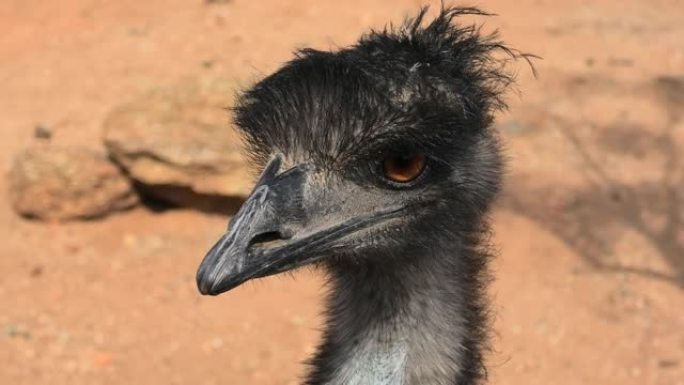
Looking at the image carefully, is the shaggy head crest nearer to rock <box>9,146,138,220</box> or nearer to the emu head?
the emu head

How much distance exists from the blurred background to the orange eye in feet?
4.61

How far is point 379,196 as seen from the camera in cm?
274

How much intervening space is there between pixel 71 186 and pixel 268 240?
4.06 m

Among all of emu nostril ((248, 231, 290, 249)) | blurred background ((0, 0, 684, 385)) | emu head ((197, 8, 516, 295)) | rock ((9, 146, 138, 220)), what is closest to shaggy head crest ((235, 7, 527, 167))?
emu head ((197, 8, 516, 295))

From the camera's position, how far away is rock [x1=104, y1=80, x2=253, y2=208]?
20.5 ft

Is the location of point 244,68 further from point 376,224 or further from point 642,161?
point 376,224

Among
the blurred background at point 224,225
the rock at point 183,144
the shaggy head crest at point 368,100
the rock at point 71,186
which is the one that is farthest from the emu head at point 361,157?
the rock at point 71,186

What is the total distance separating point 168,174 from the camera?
20.7 ft

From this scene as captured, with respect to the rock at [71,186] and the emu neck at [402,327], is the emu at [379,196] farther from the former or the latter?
the rock at [71,186]

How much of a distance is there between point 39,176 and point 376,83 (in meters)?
4.20

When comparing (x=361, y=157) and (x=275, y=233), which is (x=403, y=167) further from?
(x=275, y=233)

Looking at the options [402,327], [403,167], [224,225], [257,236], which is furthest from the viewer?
[224,225]

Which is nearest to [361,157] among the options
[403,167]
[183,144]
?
[403,167]

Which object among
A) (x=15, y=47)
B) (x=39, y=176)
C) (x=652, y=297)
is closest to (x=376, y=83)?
(x=652, y=297)
